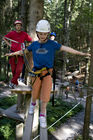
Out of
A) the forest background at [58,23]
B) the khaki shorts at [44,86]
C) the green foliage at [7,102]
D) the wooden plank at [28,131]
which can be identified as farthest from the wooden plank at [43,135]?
the green foliage at [7,102]

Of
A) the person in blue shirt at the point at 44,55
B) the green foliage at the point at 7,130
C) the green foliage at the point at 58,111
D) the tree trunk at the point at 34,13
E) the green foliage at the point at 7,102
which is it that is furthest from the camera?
the green foliage at the point at 7,102

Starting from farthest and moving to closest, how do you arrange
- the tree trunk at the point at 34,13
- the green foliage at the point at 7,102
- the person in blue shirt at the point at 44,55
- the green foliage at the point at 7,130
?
the green foliage at the point at 7,102, the green foliage at the point at 7,130, the tree trunk at the point at 34,13, the person in blue shirt at the point at 44,55

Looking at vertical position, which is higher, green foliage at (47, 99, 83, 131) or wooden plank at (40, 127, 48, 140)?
wooden plank at (40, 127, 48, 140)

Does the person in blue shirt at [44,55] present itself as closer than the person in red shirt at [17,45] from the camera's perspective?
Yes

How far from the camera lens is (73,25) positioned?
18547 mm

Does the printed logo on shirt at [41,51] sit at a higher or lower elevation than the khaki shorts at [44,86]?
higher

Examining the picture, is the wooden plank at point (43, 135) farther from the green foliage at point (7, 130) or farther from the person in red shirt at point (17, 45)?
the green foliage at point (7, 130)

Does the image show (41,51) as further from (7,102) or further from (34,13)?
(7,102)

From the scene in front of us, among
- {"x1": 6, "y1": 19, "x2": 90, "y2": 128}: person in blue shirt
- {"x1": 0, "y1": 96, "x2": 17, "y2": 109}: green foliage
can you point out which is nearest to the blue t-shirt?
{"x1": 6, "y1": 19, "x2": 90, "y2": 128}: person in blue shirt

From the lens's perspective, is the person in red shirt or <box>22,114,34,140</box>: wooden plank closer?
<box>22,114,34,140</box>: wooden plank

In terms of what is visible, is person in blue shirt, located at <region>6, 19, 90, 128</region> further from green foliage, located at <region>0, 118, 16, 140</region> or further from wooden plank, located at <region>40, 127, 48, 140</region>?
green foliage, located at <region>0, 118, 16, 140</region>

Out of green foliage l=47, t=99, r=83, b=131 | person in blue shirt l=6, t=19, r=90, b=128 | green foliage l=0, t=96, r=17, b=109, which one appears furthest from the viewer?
green foliage l=0, t=96, r=17, b=109

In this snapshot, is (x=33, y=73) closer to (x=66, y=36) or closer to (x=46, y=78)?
(x=46, y=78)

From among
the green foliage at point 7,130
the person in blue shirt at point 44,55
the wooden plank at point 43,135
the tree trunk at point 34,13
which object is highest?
the tree trunk at point 34,13
